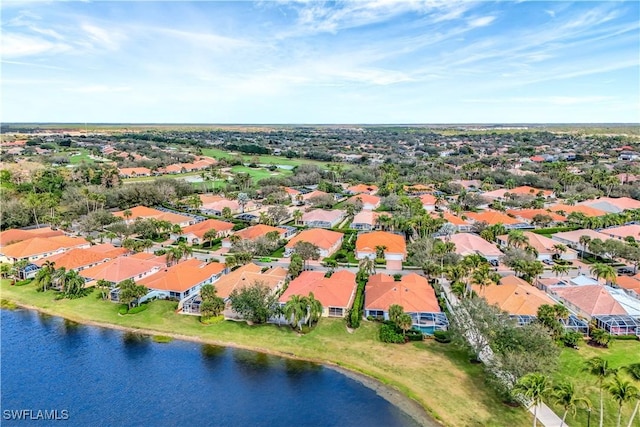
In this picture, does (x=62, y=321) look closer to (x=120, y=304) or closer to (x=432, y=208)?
(x=120, y=304)

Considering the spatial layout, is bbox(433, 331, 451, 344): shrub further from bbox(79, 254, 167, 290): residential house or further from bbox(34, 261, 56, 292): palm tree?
bbox(34, 261, 56, 292): palm tree

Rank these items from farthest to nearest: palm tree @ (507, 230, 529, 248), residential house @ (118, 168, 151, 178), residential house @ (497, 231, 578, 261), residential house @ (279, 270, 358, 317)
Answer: residential house @ (118, 168, 151, 178), residential house @ (497, 231, 578, 261), palm tree @ (507, 230, 529, 248), residential house @ (279, 270, 358, 317)

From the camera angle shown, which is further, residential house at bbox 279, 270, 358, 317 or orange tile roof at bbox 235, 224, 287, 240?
orange tile roof at bbox 235, 224, 287, 240

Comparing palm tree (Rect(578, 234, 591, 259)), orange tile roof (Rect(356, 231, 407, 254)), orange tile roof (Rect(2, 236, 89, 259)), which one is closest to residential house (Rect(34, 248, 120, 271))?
orange tile roof (Rect(2, 236, 89, 259))

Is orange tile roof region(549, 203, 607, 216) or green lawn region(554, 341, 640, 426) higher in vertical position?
orange tile roof region(549, 203, 607, 216)

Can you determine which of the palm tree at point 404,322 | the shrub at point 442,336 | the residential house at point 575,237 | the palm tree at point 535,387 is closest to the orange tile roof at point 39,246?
the palm tree at point 404,322

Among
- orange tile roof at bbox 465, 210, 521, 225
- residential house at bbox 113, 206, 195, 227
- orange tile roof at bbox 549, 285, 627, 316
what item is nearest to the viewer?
orange tile roof at bbox 549, 285, 627, 316

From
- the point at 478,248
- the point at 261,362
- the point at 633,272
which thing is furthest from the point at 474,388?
the point at 633,272
